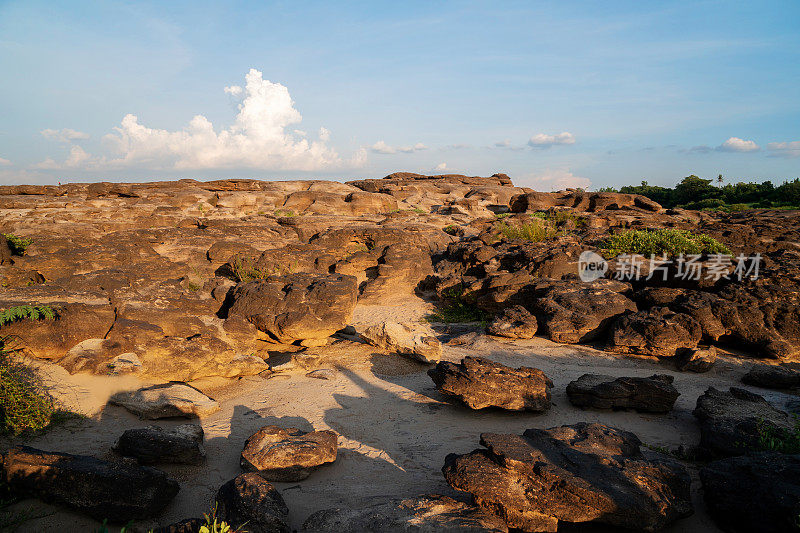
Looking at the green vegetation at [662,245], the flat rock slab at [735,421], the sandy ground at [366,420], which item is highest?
the green vegetation at [662,245]

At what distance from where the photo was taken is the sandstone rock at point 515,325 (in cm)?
948

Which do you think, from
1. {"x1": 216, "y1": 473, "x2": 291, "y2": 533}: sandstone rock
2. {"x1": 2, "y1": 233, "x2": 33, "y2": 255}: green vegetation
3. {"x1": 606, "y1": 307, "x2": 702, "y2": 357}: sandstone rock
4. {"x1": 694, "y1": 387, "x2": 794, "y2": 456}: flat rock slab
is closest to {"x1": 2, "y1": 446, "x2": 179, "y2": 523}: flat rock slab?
{"x1": 216, "y1": 473, "x2": 291, "y2": 533}: sandstone rock

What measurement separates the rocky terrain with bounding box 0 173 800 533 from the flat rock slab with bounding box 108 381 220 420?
0.03 meters

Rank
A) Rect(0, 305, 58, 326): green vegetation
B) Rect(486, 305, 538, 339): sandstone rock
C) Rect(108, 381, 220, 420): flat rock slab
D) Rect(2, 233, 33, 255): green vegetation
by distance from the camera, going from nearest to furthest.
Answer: Rect(108, 381, 220, 420): flat rock slab, Rect(0, 305, 58, 326): green vegetation, Rect(486, 305, 538, 339): sandstone rock, Rect(2, 233, 33, 255): green vegetation

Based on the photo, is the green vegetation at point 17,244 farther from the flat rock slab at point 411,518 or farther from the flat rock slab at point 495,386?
the flat rock slab at point 411,518

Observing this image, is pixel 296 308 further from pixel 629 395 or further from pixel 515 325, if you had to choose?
pixel 629 395

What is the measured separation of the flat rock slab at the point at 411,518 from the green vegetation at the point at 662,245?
35.5 feet

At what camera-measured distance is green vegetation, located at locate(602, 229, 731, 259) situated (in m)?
12.1

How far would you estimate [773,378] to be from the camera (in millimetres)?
7070

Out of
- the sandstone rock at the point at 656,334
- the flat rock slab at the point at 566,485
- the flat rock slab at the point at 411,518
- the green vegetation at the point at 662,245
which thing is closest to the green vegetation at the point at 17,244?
the flat rock slab at the point at 411,518

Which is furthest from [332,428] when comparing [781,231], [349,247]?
[781,231]

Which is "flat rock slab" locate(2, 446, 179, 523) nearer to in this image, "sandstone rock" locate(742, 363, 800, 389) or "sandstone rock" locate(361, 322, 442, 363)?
"sandstone rock" locate(361, 322, 442, 363)

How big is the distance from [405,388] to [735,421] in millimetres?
4565

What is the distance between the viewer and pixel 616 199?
26.9 m
